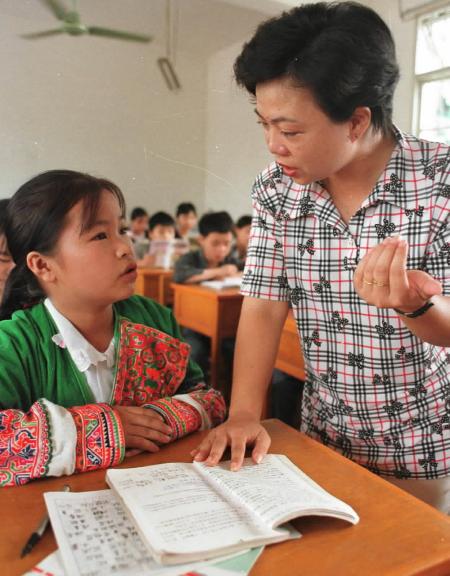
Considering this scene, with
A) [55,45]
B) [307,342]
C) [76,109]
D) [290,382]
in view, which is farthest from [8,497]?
[290,382]

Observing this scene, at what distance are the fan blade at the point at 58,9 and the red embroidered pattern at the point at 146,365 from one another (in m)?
0.95

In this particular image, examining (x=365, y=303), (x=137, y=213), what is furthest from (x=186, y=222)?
(x=365, y=303)

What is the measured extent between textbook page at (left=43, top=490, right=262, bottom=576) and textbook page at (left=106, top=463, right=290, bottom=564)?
13 mm

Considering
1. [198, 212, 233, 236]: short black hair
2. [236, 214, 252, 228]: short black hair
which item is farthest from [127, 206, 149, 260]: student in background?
[236, 214, 252, 228]: short black hair

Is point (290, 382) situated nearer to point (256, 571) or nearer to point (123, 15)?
point (123, 15)

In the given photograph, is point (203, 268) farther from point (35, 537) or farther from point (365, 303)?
point (35, 537)

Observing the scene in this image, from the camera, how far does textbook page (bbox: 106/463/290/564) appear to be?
2.08 feet

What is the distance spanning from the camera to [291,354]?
258 cm

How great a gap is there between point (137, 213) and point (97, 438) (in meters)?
1.18

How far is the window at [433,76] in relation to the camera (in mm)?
1704

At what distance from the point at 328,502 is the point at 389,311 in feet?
1.43

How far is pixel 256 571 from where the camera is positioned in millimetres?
625

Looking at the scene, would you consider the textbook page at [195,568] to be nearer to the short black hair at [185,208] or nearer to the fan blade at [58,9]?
the fan blade at [58,9]

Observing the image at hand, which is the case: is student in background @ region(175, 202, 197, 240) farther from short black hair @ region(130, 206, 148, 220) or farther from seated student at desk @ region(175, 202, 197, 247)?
short black hair @ region(130, 206, 148, 220)
